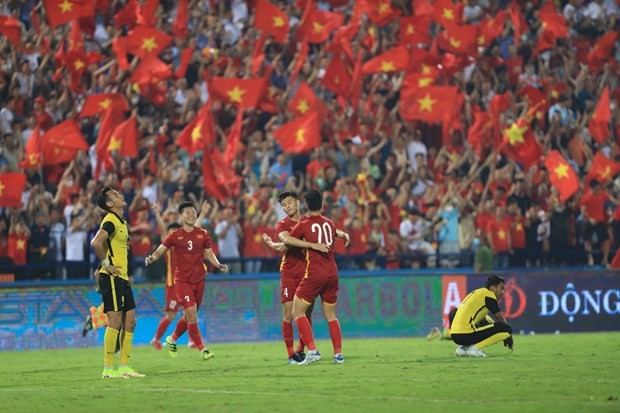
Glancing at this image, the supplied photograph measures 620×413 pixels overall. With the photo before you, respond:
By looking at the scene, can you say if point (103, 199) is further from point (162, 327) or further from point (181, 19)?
point (181, 19)

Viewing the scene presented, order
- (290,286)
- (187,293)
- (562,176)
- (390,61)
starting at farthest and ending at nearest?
(390,61)
(562,176)
(187,293)
(290,286)

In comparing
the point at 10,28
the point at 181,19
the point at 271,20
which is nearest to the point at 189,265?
the point at 10,28

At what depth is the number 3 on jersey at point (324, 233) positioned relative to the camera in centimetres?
1748

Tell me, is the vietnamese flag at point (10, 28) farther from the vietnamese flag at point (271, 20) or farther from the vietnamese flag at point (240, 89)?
the vietnamese flag at point (271, 20)

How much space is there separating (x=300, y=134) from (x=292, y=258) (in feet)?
27.7

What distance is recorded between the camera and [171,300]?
77.8 ft

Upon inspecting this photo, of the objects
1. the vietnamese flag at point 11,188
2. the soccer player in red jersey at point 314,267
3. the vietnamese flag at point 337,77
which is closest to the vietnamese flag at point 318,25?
the vietnamese flag at point 337,77

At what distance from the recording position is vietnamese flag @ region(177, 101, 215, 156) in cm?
2622

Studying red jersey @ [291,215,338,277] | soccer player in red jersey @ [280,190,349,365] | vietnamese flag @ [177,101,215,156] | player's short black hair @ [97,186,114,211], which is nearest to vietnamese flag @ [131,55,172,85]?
vietnamese flag @ [177,101,215,156]

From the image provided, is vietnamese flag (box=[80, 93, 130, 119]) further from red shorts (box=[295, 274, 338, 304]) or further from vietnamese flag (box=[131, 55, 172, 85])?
red shorts (box=[295, 274, 338, 304])

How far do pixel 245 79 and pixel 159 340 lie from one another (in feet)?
20.9

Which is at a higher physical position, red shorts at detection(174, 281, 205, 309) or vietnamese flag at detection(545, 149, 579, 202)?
vietnamese flag at detection(545, 149, 579, 202)

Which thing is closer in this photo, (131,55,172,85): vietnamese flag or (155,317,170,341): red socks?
(155,317,170,341): red socks

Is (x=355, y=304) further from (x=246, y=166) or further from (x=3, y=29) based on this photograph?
(x=3, y=29)
